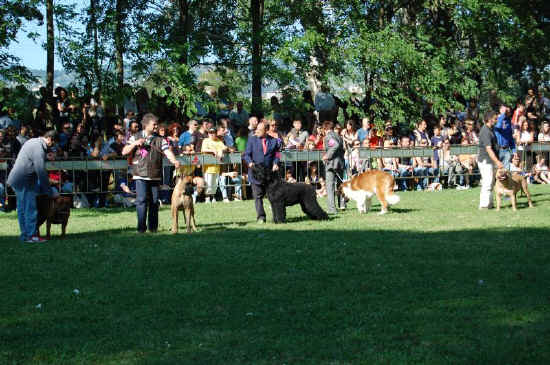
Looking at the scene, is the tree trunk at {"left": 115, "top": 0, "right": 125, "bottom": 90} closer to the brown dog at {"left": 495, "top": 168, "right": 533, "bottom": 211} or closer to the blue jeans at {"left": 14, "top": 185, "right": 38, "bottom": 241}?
the blue jeans at {"left": 14, "top": 185, "right": 38, "bottom": 241}

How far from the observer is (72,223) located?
48.8 ft

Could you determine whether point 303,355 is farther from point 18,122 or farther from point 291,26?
point 291,26

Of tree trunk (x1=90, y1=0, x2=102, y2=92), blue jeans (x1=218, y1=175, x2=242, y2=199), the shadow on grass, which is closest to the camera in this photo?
the shadow on grass

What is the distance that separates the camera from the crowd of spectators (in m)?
18.7

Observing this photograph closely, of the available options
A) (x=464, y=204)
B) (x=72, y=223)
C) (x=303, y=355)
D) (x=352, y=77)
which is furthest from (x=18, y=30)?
(x=303, y=355)

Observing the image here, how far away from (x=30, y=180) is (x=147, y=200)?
191cm

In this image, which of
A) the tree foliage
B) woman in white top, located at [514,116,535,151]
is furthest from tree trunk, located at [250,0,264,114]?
woman in white top, located at [514,116,535,151]

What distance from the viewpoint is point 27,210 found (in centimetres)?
1189

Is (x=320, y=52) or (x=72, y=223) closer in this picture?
(x=72, y=223)

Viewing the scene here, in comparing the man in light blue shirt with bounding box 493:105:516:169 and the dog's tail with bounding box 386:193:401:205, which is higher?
→ the man in light blue shirt with bounding box 493:105:516:169

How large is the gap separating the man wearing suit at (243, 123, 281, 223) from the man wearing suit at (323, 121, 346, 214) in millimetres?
1638

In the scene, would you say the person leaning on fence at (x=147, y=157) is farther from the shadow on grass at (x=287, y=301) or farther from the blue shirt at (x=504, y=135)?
the blue shirt at (x=504, y=135)

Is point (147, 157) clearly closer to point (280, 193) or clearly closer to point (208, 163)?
point (280, 193)

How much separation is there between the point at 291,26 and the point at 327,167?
10.5m
